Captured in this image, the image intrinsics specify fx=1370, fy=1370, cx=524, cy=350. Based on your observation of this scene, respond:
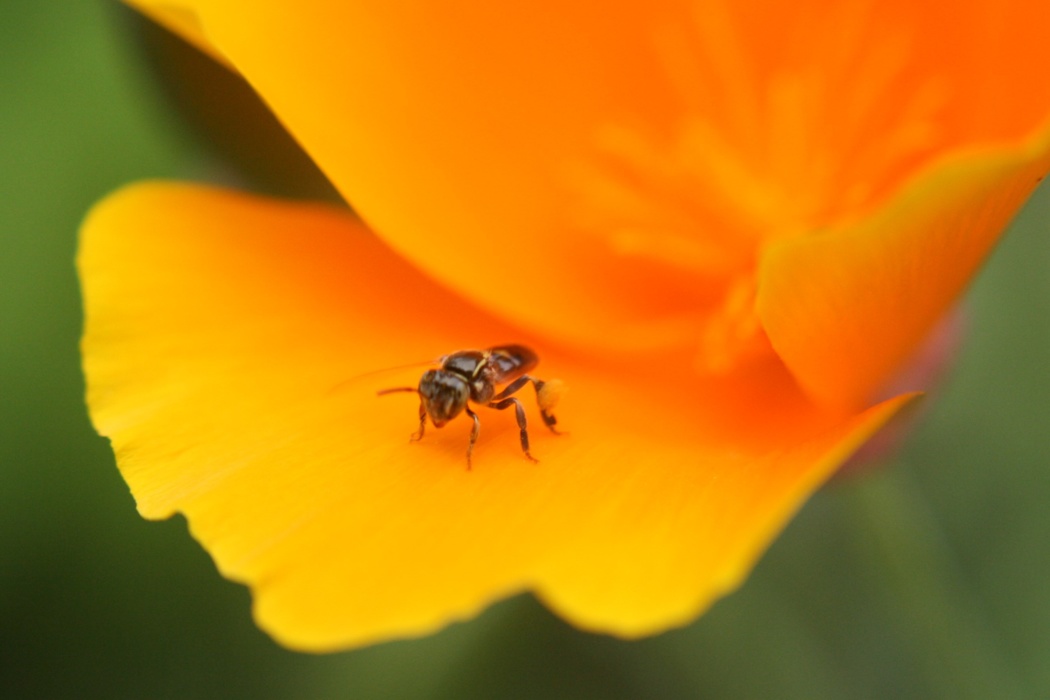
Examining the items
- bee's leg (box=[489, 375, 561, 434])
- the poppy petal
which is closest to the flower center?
the poppy petal

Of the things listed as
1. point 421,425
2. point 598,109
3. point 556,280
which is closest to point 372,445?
point 421,425

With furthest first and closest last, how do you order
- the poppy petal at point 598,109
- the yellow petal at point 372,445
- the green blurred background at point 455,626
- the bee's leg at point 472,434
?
the green blurred background at point 455,626
the poppy petal at point 598,109
the bee's leg at point 472,434
the yellow petal at point 372,445

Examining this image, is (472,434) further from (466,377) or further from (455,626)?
(455,626)

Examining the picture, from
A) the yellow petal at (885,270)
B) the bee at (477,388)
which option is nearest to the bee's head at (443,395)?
the bee at (477,388)

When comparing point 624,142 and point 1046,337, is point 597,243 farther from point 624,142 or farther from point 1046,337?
point 1046,337

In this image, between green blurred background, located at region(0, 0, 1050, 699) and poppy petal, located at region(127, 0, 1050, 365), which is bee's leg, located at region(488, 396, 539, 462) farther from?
green blurred background, located at region(0, 0, 1050, 699)

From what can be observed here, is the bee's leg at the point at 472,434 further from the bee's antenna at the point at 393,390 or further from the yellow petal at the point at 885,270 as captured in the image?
the yellow petal at the point at 885,270
